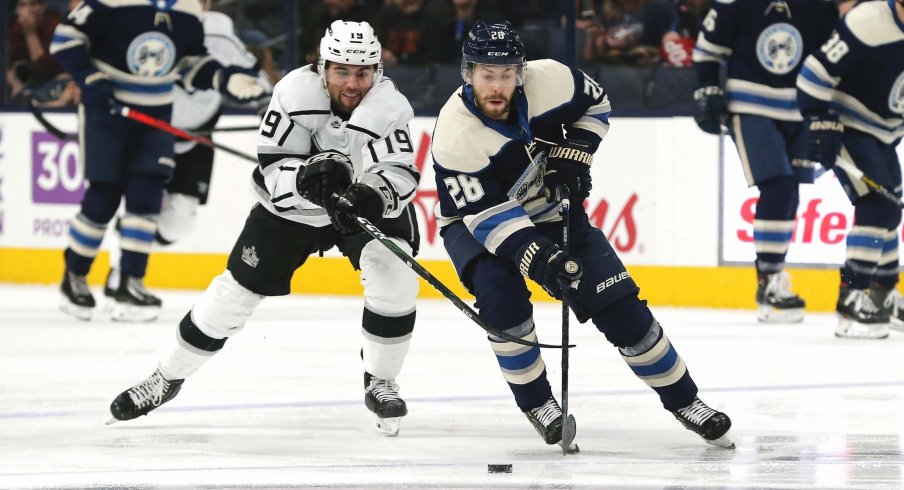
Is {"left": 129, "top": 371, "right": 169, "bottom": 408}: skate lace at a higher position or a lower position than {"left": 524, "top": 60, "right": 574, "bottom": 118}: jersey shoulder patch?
lower

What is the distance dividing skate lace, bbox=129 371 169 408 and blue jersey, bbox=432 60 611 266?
824mm

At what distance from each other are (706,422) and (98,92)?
3645mm

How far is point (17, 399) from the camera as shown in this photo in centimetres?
470

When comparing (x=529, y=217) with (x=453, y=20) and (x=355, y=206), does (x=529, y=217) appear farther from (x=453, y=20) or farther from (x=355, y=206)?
(x=453, y=20)

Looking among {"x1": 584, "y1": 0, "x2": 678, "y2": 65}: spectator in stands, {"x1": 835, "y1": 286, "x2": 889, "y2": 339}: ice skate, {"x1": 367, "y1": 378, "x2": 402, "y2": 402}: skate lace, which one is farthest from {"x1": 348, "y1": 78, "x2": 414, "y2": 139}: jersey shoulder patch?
{"x1": 584, "y1": 0, "x2": 678, "y2": 65}: spectator in stands

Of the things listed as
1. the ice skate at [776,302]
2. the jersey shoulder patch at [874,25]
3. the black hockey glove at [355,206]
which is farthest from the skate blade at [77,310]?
the black hockey glove at [355,206]

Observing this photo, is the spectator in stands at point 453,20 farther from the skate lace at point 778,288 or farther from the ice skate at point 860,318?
the ice skate at point 860,318

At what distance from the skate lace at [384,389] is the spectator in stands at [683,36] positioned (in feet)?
12.1

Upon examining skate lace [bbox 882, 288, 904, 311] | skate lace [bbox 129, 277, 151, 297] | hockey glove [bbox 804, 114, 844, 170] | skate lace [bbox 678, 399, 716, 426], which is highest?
skate lace [bbox 678, 399, 716, 426]

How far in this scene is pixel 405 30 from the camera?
316 inches

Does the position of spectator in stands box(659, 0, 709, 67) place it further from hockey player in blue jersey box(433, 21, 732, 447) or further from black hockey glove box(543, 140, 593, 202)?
black hockey glove box(543, 140, 593, 202)

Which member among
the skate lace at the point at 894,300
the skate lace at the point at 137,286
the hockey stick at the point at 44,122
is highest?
the hockey stick at the point at 44,122

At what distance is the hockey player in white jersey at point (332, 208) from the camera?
3877 mm

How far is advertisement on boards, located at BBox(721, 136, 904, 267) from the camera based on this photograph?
6.99 metres
